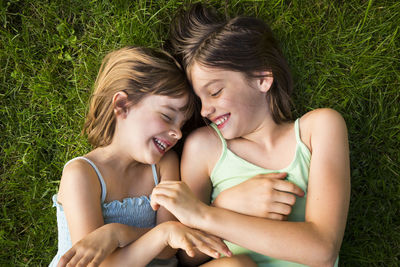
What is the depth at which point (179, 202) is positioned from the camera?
2.04m

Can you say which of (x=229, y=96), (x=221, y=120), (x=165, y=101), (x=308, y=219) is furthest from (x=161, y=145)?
(x=308, y=219)

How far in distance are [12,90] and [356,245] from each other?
2742mm

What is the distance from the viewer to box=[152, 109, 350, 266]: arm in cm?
201

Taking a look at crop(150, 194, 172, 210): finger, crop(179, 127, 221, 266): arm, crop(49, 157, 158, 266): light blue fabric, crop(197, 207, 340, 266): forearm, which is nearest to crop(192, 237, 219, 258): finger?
crop(197, 207, 340, 266): forearm

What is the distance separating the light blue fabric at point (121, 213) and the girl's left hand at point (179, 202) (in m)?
0.38

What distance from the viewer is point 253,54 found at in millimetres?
2350

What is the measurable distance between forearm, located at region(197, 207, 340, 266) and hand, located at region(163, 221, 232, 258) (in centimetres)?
6

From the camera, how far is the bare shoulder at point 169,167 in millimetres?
2508

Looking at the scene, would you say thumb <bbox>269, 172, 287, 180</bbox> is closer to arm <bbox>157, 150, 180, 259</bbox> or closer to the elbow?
the elbow

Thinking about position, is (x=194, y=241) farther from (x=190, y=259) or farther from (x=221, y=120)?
(x=221, y=120)

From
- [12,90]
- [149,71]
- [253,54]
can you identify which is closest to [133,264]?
[149,71]

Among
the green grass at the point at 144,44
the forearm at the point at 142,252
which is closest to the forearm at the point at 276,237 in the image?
the forearm at the point at 142,252

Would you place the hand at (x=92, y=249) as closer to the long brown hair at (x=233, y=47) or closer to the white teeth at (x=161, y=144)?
the white teeth at (x=161, y=144)

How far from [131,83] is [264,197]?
1047 millimetres
